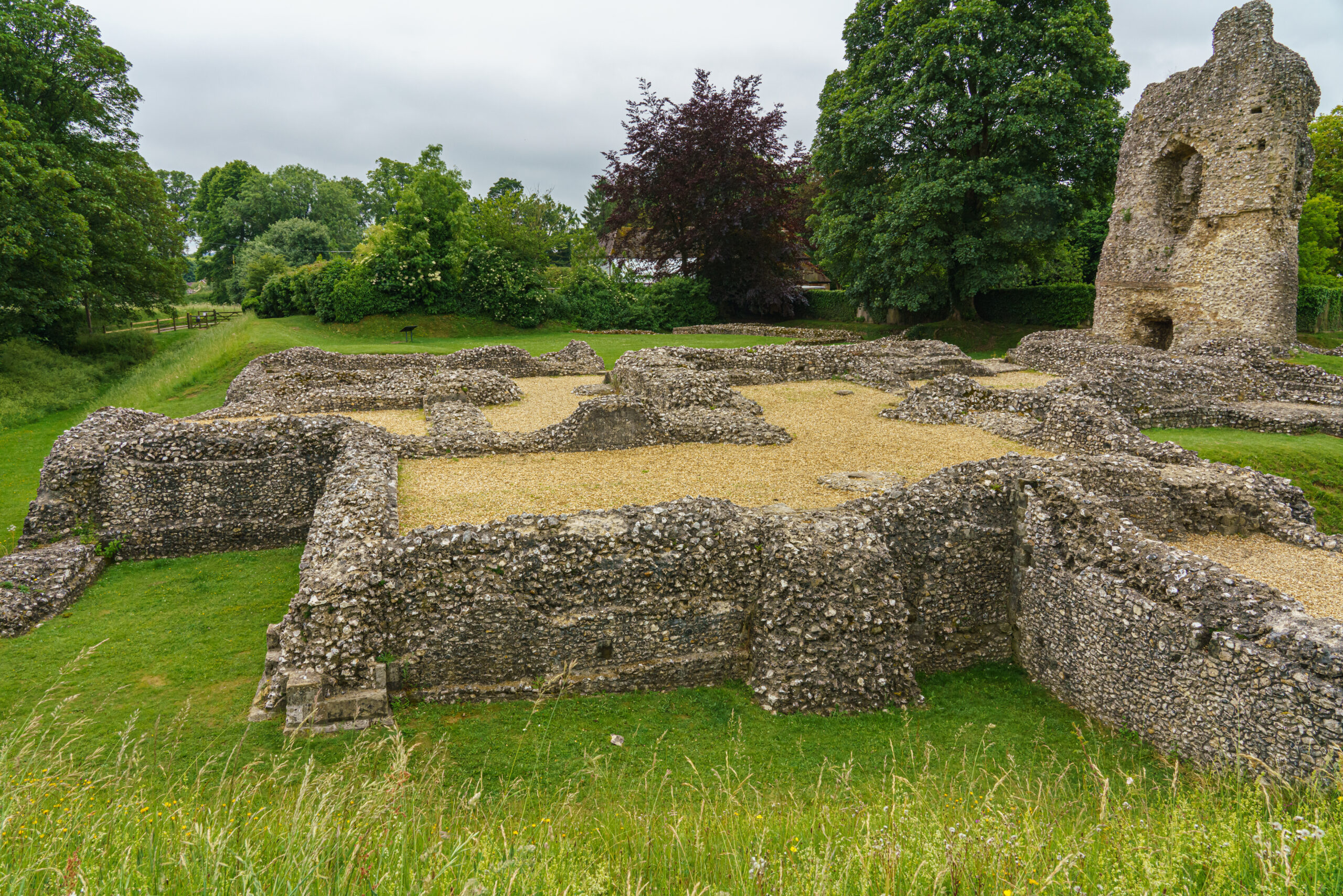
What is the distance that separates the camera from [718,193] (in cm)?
3475

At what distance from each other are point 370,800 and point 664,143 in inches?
1419

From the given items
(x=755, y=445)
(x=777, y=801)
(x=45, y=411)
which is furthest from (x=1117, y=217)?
(x=45, y=411)

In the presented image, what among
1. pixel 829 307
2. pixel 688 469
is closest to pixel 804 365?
pixel 688 469

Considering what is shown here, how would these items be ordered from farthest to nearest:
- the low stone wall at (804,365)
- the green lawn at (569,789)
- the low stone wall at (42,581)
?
the low stone wall at (804,365) → the low stone wall at (42,581) → the green lawn at (569,789)

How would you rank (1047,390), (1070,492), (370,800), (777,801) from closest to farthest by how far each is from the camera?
(370,800) → (777,801) → (1070,492) → (1047,390)

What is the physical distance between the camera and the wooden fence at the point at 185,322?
36562mm

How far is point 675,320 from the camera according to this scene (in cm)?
3566

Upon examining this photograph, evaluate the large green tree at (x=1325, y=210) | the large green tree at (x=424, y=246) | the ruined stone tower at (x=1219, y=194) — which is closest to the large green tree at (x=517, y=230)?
the large green tree at (x=424, y=246)

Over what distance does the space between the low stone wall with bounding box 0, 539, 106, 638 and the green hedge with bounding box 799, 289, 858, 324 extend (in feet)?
111

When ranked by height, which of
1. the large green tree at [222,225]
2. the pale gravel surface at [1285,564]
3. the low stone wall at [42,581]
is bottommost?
the low stone wall at [42,581]

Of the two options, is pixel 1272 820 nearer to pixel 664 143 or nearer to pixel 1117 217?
pixel 1117 217

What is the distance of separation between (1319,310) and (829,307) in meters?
20.9

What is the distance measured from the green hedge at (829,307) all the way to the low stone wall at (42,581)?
1328 inches

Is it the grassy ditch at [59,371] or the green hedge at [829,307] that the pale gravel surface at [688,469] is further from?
the green hedge at [829,307]
